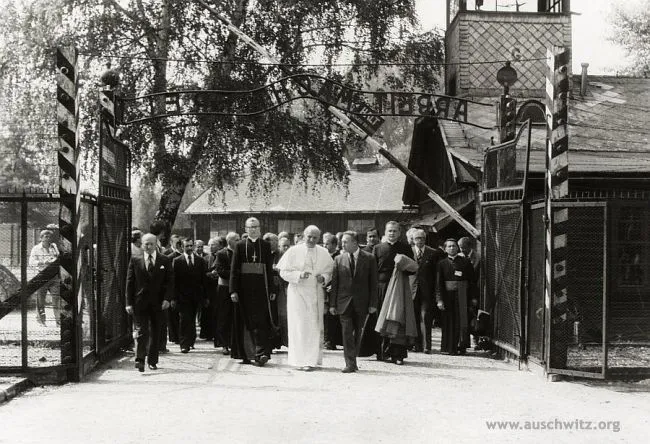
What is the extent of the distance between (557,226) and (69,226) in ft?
19.9

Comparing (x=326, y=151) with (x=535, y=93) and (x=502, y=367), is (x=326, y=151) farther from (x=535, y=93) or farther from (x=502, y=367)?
(x=502, y=367)

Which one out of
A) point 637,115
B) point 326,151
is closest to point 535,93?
point 637,115

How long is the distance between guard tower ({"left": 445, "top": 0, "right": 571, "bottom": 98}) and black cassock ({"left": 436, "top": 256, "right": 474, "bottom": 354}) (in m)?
10.4

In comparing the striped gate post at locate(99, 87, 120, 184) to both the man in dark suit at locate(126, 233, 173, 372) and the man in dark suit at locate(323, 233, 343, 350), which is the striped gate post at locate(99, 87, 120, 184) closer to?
the man in dark suit at locate(126, 233, 173, 372)

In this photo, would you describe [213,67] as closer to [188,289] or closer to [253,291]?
[188,289]

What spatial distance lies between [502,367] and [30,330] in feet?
31.1

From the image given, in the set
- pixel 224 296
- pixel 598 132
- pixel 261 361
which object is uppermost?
pixel 598 132

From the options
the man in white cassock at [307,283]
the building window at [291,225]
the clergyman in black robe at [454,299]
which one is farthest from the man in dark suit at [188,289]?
the building window at [291,225]

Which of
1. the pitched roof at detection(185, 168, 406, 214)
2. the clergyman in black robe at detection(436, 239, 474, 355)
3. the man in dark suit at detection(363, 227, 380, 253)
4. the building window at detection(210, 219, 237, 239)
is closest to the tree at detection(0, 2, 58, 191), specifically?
the man in dark suit at detection(363, 227, 380, 253)

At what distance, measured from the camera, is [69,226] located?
10.2m

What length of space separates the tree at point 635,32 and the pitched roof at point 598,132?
1499 centimetres

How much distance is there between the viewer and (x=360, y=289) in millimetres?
11664

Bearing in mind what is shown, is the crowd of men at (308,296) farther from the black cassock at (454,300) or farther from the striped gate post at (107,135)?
the striped gate post at (107,135)

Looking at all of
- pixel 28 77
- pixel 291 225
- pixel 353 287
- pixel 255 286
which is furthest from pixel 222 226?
pixel 353 287
